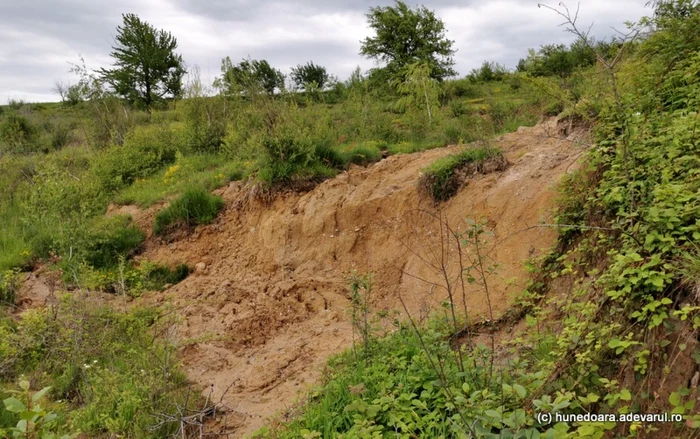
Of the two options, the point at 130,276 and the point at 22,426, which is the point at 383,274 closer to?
the point at 130,276

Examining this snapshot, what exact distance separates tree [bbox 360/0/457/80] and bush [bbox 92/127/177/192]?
10.4m

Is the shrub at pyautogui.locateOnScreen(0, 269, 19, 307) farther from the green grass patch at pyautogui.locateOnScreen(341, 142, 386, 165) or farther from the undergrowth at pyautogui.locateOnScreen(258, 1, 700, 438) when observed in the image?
the green grass patch at pyautogui.locateOnScreen(341, 142, 386, 165)

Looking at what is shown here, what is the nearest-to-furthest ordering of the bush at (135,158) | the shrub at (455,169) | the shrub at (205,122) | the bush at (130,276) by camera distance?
the shrub at (455,169) < the bush at (130,276) < the bush at (135,158) < the shrub at (205,122)

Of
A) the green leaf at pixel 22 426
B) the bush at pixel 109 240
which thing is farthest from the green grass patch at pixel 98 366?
the green leaf at pixel 22 426

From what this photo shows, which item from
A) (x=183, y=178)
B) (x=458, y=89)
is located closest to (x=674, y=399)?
(x=183, y=178)

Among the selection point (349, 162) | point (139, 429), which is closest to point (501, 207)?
point (349, 162)

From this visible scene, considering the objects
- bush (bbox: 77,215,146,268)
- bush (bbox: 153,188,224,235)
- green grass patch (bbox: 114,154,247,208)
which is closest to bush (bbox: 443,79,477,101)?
green grass patch (bbox: 114,154,247,208)

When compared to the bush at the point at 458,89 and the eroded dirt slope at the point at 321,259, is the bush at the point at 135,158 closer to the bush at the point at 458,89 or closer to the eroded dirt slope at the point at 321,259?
the eroded dirt slope at the point at 321,259

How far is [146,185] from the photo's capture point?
371 inches

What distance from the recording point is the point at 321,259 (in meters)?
6.30

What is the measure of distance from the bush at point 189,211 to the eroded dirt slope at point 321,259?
202mm

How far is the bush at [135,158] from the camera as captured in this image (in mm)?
10031

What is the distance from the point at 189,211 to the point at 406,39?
14.4m

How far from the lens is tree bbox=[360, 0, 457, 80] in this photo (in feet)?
61.5
